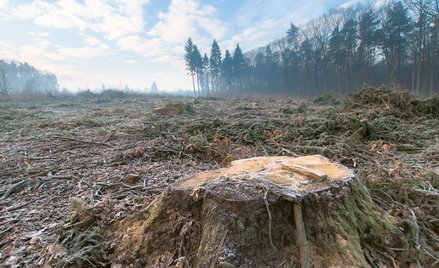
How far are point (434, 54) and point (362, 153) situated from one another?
23.4 m

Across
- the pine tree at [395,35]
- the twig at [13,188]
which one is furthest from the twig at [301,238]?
the pine tree at [395,35]

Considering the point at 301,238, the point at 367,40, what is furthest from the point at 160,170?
the point at 367,40

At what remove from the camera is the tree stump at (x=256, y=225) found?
4.64 feet

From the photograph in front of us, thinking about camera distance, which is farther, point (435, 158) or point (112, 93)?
point (112, 93)

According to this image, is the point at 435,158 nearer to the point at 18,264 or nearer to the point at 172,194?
the point at 172,194

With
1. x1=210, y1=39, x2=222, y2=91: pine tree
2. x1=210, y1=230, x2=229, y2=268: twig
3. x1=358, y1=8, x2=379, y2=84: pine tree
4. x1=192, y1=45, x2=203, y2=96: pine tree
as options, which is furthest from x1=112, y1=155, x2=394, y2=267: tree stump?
x1=210, y1=39, x2=222, y2=91: pine tree

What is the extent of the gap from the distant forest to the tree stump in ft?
41.2

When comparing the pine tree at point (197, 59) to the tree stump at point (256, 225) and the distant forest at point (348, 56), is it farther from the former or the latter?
the tree stump at point (256, 225)

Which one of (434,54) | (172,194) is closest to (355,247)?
(172,194)

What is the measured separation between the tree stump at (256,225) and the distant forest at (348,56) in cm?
1256

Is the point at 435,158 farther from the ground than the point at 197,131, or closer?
closer

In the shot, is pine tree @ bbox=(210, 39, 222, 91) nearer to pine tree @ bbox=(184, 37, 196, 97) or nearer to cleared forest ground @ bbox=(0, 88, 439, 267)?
pine tree @ bbox=(184, 37, 196, 97)

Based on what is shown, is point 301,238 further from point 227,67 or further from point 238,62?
point 227,67

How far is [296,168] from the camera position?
1.90m
